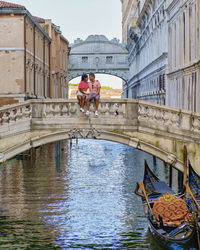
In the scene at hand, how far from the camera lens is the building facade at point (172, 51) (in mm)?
19766

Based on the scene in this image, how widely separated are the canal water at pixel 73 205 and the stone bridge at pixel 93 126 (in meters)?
2.17

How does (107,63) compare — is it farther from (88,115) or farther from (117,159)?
(88,115)

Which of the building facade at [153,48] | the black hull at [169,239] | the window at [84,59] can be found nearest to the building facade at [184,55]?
the building facade at [153,48]

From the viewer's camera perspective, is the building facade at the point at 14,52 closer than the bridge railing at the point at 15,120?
No

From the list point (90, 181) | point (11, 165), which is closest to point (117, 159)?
point (11, 165)

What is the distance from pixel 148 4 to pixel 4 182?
1667 cm

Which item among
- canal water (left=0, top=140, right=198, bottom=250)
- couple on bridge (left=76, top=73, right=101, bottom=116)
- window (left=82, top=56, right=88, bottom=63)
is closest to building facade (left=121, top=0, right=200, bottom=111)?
canal water (left=0, top=140, right=198, bottom=250)

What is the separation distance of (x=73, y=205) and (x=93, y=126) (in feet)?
10.9

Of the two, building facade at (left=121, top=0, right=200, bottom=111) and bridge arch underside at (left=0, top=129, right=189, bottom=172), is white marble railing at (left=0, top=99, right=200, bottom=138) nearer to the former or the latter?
bridge arch underside at (left=0, top=129, right=189, bottom=172)

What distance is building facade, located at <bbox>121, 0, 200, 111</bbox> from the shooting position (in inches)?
778

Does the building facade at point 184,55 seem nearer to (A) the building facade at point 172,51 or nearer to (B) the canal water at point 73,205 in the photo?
(A) the building facade at point 172,51

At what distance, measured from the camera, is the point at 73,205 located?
17109 millimetres

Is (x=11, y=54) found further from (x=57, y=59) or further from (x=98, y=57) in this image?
(x=98, y=57)

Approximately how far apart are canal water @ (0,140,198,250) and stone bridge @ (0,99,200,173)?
217cm
